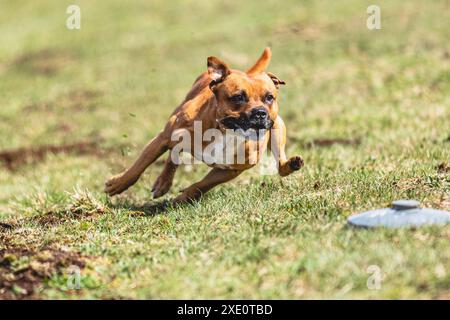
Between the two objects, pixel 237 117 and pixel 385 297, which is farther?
pixel 237 117

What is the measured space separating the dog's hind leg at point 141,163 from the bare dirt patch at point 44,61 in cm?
1281

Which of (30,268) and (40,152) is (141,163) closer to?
(30,268)

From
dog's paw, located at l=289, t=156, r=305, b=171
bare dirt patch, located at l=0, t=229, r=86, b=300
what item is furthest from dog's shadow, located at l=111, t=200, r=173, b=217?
bare dirt patch, located at l=0, t=229, r=86, b=300

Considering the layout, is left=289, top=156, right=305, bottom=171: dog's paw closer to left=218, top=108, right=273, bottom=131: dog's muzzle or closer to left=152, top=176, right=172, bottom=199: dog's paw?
left=218, top=108, right=273, bottom=131: dog's muzzle

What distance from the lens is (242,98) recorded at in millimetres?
6711

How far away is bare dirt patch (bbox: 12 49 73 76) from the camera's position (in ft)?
67.3

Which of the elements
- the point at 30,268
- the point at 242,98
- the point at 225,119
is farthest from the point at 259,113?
the point at 30,268

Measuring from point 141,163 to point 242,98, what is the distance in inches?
51.5

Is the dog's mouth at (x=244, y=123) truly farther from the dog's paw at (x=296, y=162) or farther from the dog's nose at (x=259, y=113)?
the dog's paw at (x=296, y=162)

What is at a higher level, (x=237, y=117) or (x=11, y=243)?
(x=237, y=117)
